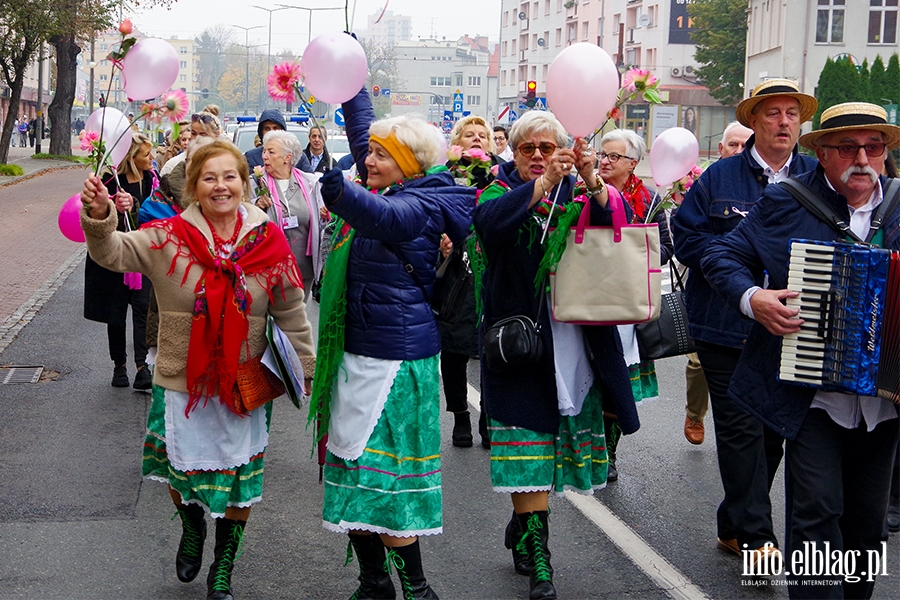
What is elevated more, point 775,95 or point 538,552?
point 775,95

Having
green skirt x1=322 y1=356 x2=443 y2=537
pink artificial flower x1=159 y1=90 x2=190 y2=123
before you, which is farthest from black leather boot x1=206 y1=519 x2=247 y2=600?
pink artificial flower x1=159 y1=90 x2=190 y2=123

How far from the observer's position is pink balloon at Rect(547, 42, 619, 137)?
175 inches

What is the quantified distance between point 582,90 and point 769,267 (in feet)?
3.19

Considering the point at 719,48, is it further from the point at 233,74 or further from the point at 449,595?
the point at 449,595

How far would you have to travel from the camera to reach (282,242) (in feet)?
15.2

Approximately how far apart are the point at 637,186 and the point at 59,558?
3590 millimetres

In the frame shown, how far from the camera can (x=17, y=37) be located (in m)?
36.2

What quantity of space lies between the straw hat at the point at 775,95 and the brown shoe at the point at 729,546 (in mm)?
1882

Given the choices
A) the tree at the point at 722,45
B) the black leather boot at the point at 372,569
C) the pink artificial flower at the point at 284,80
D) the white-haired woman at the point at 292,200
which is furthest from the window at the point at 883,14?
the black leather boot at the point at 372,569

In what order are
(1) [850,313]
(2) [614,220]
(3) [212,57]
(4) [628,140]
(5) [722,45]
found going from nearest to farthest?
1. (1) [850,313]
2. (2) [614,220]
3. (4) [628,140]
4. (5) [722,45]
5. (3) [212,57]

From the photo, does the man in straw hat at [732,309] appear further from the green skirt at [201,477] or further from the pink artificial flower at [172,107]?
the pink artificial flower at [172,107]

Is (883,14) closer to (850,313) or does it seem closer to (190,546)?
(850,313)

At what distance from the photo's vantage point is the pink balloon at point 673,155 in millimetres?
5977

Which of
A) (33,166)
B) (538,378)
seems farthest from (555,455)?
(33,166)
